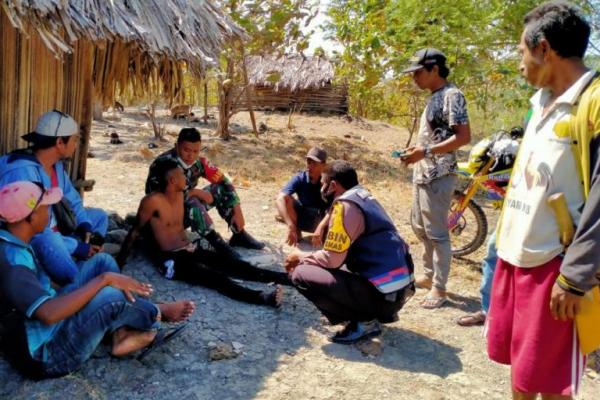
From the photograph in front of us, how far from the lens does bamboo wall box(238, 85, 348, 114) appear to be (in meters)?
18.3

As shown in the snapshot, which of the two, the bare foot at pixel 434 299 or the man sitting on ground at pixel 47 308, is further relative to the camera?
the bare foot at pixel 434 299

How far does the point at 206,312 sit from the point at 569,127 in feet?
9.06

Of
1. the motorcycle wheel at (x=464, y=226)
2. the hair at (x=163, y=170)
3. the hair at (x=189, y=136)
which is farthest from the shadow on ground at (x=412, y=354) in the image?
the hair at (x=189, y=136)

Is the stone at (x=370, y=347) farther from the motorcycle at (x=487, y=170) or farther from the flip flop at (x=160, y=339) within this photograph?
the motorcycle at (x=487, y=170)

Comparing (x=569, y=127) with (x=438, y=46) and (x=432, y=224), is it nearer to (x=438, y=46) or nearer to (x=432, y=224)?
(x=432, y=224)

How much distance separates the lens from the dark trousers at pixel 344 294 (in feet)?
11.4

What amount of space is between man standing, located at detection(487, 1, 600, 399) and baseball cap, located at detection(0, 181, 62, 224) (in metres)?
2.24

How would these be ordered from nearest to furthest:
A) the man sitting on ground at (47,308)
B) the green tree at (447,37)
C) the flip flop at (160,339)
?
the man sitting on ground at (47,308), the flip flop at (160,339), the green tree at (447,37)

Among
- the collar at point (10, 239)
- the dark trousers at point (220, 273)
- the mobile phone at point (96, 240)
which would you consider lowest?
the dark trousers at point (220, 273)

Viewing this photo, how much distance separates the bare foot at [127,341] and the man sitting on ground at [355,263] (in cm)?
104

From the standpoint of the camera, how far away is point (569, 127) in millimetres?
1977

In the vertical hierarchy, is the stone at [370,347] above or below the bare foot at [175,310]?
below

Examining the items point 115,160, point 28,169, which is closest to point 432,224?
point 28,169

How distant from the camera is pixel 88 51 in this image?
16.0 feet
